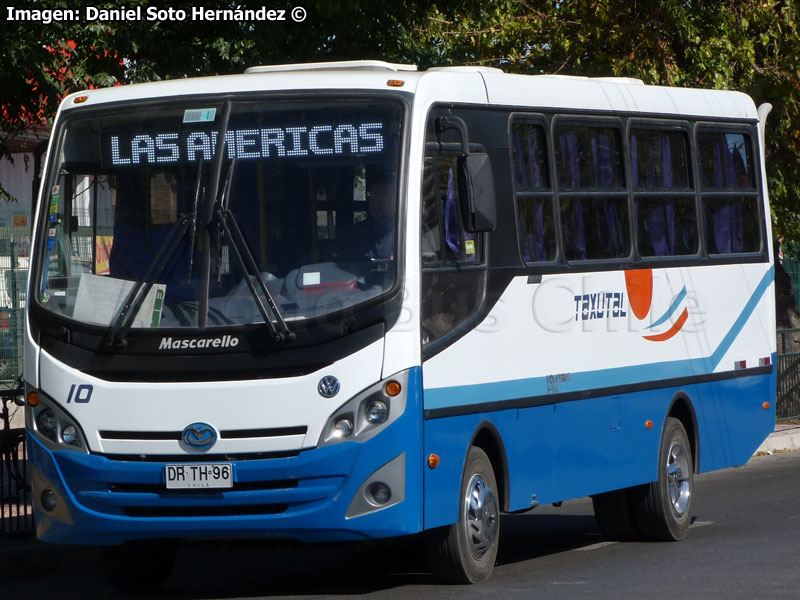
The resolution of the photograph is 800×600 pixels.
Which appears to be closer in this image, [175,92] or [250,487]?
[250,487]

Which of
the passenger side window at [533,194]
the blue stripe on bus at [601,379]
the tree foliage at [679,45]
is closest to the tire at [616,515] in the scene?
the blue stripe on bus at [601,379]

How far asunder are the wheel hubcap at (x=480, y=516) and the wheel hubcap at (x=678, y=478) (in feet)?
8.48

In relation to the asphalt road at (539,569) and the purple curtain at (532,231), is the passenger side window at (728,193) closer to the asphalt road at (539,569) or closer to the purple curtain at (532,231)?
the asphalt road at (539,569)

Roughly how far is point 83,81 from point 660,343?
4655mm

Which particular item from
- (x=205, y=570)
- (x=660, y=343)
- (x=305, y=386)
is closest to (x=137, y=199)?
(x=305, y=386)

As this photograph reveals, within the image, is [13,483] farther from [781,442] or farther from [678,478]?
[781,442]

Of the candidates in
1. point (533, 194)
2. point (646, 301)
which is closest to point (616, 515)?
point (646, 301)

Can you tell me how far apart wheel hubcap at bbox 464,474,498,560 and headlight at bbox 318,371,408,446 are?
94 cm

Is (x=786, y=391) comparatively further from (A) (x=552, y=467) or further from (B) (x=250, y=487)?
(B) (x=250, y=487)

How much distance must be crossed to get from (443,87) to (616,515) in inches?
156

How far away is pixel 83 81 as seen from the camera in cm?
1199

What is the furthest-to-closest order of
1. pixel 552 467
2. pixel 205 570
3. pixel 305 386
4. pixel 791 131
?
pixel 791 131 < pixel 205 570 < pixel 552 467 < pixel 305 386

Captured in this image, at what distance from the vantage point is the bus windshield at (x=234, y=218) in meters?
8.41

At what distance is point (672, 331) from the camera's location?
445 inches
